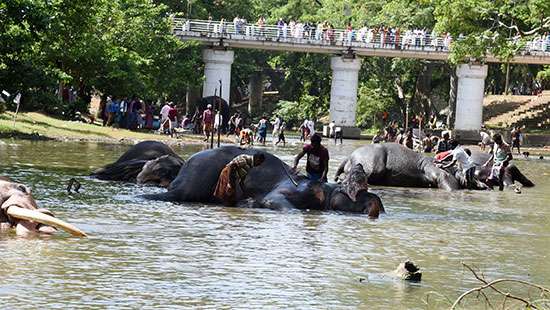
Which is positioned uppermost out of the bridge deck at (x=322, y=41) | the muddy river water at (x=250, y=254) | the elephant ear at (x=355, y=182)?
the bridge deck at (x=322, y=41)

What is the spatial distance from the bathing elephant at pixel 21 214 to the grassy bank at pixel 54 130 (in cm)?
2189

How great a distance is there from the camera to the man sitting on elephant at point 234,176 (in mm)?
19141

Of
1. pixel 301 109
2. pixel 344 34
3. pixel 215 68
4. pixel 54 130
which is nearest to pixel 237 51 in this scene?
pixel 301 109

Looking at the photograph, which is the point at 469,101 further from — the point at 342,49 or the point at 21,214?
the point at 21,214

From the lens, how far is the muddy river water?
37.6 feet

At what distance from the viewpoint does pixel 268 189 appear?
64.2 feet

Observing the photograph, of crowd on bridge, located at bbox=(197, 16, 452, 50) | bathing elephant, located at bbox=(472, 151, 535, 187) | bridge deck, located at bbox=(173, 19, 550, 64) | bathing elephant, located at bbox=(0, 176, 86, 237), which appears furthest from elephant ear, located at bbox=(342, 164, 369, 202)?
crowd on bridge, located at bbox=(197, 16, 452, 50)

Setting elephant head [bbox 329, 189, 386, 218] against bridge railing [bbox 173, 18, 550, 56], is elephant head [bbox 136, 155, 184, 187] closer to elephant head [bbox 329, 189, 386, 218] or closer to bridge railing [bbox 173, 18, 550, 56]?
elephant head [bbox 329, 189, 386, 218]

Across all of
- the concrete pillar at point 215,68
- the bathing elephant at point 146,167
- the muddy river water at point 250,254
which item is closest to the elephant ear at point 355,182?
the muddy river water at point 250,254

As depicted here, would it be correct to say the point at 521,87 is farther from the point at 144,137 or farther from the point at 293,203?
the point at 293,203

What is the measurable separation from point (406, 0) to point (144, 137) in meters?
33.4

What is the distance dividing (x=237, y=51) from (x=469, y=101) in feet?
66.3

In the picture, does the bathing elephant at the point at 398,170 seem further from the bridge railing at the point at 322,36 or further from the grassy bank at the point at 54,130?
the bridge railing at the point at 322,36

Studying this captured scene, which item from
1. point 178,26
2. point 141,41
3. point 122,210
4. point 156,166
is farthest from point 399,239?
point 178,26
